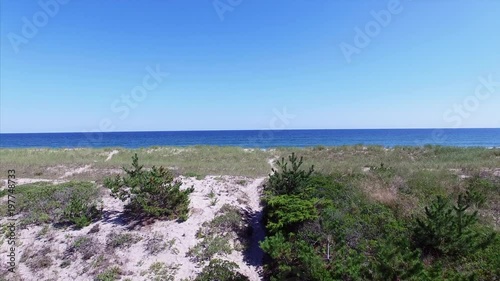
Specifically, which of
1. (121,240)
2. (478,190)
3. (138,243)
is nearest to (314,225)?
(138,243)

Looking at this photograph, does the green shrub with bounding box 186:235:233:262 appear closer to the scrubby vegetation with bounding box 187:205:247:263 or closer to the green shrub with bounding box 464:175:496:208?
the scrubby vegetation with bounding box 187:205:247:263

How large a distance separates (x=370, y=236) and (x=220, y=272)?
5025 mm

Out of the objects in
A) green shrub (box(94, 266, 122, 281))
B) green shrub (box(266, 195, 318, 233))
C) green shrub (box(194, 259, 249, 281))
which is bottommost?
green shrub (box(94, 266, 122, 281))

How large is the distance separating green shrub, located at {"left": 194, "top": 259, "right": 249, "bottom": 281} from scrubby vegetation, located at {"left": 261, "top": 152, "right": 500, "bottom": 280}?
1.12 m

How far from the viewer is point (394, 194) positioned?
12.5 m

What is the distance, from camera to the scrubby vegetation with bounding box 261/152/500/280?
20.1 feet

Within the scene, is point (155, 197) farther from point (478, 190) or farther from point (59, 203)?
point (478, 190)

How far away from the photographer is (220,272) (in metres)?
8.51

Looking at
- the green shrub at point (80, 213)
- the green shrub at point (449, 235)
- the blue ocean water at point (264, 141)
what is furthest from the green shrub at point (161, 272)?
the blue ocean water at point (264, 141)

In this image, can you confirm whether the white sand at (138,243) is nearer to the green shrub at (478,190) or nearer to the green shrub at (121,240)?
the green shrub at (121,240)

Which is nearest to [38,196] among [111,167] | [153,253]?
[111,167]

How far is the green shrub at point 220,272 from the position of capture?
331 inches

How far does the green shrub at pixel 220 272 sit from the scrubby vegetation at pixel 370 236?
112cm

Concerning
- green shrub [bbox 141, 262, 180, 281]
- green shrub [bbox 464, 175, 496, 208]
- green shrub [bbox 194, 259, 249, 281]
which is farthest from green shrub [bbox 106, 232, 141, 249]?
green shrub [bbox 464, 175, 496, 208]
